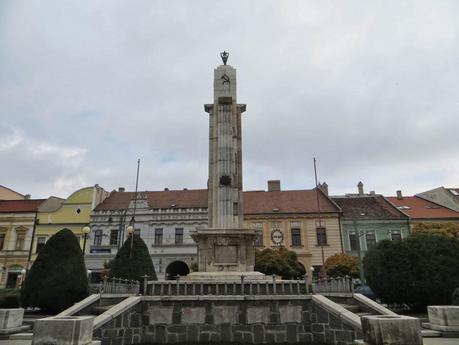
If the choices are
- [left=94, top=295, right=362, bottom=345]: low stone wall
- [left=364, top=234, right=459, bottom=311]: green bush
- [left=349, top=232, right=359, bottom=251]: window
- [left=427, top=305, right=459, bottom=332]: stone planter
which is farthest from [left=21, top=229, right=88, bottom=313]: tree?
[left=349, top=232, right=359, bottom=251]: window

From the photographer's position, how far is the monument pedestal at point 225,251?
15.6 m

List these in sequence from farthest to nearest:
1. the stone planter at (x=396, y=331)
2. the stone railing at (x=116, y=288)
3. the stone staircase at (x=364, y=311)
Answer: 1. the stone railing at (x=116, y=288)
2. the stone staircase at (x=364, y=311)
3. the stone planter at (x=396, y=331)

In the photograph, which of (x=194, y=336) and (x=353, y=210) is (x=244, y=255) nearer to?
(x=194, y=336)

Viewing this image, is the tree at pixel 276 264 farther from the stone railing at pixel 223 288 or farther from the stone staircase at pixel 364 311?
the stone railing at pixel 223 288

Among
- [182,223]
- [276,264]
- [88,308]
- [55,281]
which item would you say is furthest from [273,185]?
[88,308]

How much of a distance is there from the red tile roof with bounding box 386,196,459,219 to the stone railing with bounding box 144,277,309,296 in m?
31.2

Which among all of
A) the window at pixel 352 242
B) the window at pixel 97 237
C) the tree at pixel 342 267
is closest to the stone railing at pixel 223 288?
the tree at pixel 342 267

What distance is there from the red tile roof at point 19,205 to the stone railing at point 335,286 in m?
36.8

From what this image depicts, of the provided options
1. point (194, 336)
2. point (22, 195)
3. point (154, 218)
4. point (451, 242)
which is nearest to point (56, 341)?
point (194, 336)

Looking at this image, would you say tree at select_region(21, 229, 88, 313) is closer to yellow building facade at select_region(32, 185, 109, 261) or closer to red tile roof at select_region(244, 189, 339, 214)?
yellow building facade at select_region(32, 185, 109, 261)

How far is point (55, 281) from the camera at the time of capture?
53.8 feet

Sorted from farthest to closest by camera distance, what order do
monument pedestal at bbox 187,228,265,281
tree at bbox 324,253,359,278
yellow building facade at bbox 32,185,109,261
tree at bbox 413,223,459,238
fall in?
yellow building facade at bbox 32,185,109,261 → tree at bbox 413,223,459,238 → tree at bbox 324,253,359,278 → monument pedestal at bbox 187,228,265,281

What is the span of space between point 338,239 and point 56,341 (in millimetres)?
33407

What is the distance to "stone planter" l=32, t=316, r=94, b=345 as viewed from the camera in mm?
6621
